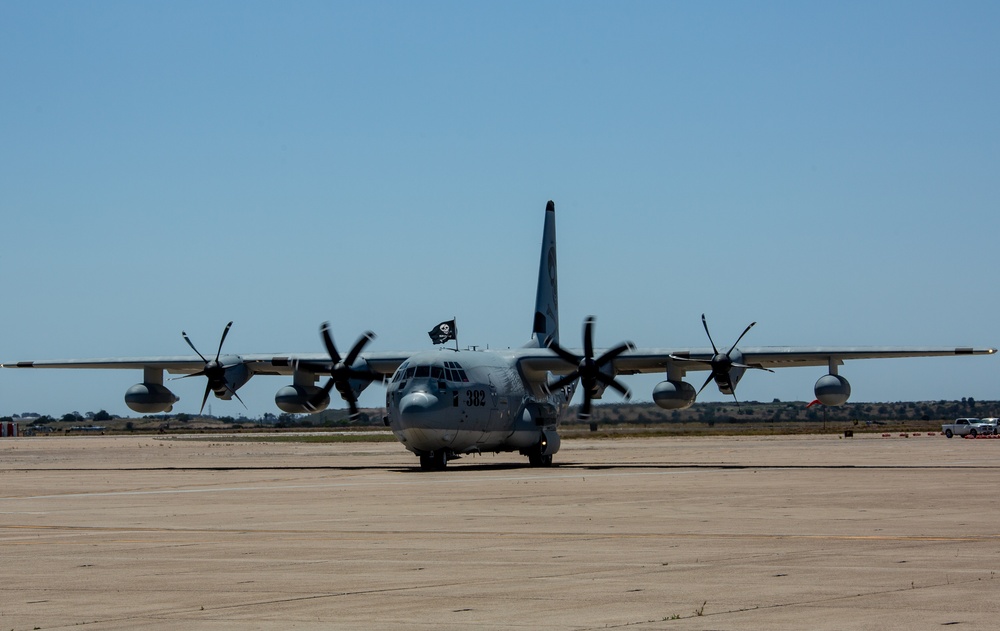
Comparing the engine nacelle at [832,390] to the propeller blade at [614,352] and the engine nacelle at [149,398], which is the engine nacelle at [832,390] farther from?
the engine nacelle at [149,398]

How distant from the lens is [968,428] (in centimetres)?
8831

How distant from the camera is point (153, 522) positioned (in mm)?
20656

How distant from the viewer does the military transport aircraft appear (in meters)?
39.0

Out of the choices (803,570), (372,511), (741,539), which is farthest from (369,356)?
(803,570)

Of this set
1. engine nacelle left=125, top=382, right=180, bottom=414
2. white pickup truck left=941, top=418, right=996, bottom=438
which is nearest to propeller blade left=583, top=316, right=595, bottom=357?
engine nacelle left=125, top=382, right=180, bottom=414

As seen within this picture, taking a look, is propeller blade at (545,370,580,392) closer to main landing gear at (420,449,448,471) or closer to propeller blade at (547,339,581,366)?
propeller blade at (547,339,581,366)

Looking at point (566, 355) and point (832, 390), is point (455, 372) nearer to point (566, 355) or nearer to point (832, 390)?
point (566, 355)

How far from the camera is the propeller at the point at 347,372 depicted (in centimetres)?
4378

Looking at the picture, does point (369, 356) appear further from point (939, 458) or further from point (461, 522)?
point (461, 522)

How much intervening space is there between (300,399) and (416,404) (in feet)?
27.6

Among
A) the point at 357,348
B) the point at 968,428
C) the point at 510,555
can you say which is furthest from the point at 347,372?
the point at 968,428

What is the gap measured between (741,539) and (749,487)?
12.2m

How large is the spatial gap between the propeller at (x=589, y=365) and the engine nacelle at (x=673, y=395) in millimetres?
1002

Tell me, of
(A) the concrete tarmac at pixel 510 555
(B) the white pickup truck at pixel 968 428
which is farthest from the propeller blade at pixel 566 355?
(B) the white pickup truck at pixel 968 428
